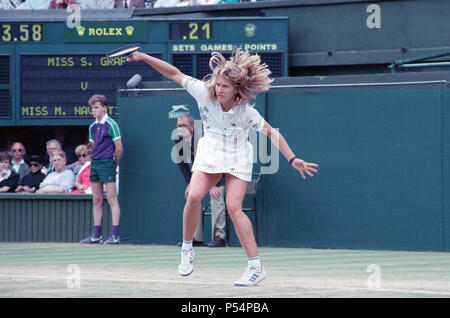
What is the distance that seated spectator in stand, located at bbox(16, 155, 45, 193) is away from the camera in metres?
13.8

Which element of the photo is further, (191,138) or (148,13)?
(148,13)

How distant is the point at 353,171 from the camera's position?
37.2 ft

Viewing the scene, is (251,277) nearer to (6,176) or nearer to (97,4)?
(6,176)

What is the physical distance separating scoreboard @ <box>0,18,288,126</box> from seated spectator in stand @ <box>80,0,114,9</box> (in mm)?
2010

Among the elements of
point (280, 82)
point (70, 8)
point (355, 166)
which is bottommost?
point (355, 166)

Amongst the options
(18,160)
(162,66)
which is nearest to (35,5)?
(18,160)

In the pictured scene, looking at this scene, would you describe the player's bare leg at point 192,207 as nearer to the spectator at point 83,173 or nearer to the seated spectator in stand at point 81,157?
the spectator at point 83,173

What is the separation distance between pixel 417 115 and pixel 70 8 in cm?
757

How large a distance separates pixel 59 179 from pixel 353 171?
15.2 ft

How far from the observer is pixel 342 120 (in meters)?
11.4

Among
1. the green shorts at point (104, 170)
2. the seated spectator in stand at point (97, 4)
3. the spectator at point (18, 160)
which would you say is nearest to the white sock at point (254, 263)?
the green shorts at point (104, 170)

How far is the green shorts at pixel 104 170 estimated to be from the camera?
40.3 ft
